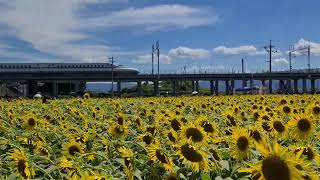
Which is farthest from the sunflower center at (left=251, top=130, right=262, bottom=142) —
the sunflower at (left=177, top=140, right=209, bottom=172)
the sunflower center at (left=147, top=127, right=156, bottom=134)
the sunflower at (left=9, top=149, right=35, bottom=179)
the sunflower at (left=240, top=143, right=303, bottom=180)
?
the sunflower at (left=240, top=143, right=303, bottom=180)

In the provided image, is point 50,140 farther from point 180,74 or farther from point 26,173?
point 180,74

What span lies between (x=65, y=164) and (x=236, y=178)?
0.98m

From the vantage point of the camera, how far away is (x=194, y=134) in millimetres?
Answer: 4352

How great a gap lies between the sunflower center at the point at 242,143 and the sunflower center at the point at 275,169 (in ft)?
4.38

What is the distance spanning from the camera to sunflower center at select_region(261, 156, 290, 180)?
2.48 m

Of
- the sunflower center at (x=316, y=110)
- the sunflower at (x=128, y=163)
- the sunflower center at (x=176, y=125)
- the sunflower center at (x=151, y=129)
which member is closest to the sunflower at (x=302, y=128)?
the sunflower center at (x=176, y=125)

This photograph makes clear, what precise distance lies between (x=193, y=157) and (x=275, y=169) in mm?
1043

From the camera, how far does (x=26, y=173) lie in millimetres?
3482

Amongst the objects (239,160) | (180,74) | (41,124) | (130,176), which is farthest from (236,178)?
(180,74)

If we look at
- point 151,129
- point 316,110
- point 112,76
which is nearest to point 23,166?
point 151,129

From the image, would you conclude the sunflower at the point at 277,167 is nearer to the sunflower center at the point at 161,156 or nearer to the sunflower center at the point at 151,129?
the sunflower center at the point at 161,156

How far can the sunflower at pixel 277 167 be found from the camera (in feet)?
8.14

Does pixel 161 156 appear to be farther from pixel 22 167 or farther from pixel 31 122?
pixel 31 122

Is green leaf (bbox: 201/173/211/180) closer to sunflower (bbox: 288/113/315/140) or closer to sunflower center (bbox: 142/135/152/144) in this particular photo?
sunflower center (bbox: 142/135/152/144)
